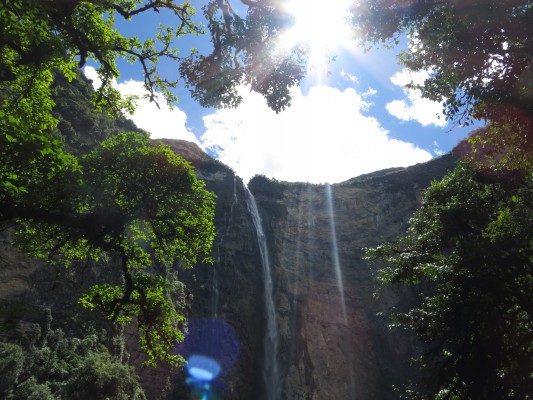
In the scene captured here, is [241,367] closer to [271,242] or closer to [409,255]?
[271,242]

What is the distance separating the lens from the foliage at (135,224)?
449 inches

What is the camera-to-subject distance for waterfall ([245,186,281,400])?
103 ft

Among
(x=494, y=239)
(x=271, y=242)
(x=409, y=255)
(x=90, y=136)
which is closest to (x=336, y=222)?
(x=271, y=242)

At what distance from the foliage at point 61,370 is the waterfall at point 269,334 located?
12.6 meters

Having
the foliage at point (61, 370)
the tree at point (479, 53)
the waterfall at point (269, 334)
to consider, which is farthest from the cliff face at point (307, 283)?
the tree at point (479, 53)

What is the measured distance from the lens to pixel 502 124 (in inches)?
370

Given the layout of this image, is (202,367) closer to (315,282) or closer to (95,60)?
(315,282)

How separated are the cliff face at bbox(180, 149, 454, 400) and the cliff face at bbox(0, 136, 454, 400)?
99mm

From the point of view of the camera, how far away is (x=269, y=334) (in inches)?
1339

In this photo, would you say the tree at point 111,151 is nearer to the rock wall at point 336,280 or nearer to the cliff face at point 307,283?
the cliff face at point 307,283

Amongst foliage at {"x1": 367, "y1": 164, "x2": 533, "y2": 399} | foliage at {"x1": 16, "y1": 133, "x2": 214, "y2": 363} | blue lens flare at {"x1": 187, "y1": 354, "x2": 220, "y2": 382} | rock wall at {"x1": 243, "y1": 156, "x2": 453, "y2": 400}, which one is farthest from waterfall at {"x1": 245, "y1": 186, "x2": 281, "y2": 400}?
foliage at {"x1": 367, "y1": 164, "x2": 533, "y2": 399}

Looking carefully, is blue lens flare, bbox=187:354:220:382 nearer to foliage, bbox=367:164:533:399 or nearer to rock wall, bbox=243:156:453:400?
rock wall, bbox=243:156:453:400

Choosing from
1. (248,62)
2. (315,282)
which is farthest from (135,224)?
(315,282)

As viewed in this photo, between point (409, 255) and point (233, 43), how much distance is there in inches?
343
